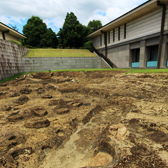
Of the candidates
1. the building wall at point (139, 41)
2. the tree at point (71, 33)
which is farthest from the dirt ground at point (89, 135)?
the tree at point (71, 33)

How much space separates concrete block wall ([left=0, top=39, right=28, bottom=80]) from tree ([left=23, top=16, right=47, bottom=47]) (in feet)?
44.7

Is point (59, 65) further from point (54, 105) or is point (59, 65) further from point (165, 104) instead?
point (165, 104)

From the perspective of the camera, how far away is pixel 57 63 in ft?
55.3

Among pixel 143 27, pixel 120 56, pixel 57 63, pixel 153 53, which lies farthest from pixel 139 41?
pixel 57 63

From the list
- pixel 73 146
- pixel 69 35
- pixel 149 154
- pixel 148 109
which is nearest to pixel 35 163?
pixel 73 146

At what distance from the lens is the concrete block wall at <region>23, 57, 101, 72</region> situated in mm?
15316

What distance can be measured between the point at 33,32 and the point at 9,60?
17755 mm

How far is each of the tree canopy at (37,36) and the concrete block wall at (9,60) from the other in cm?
1278

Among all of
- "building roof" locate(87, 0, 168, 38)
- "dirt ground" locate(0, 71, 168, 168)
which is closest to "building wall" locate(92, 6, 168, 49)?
"building roof" locate(87, 0, 168, 38)

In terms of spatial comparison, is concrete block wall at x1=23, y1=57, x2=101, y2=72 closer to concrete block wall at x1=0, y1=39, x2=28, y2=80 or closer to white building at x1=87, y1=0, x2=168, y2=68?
concrete block wall at x1=0, y1=39, x2=28, y2=80

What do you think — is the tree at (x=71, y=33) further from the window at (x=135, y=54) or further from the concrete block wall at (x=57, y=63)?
the window at (x=135, y=54)

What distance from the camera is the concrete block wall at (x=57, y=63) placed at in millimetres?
15316

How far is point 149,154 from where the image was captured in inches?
89.4

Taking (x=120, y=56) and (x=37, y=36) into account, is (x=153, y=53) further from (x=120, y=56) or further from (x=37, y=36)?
(x=37, y=36)
